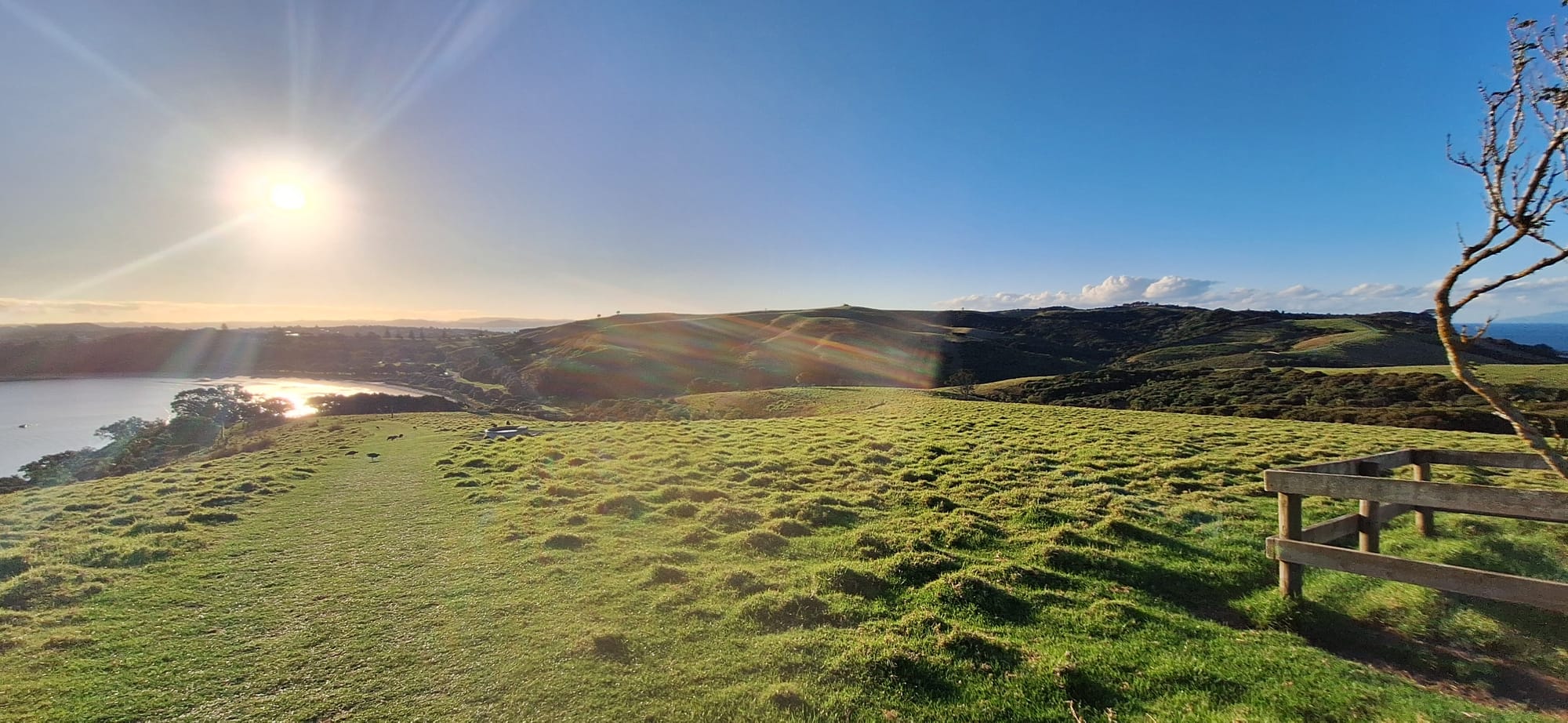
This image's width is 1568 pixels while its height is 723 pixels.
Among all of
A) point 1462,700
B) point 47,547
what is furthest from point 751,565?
point 47,547

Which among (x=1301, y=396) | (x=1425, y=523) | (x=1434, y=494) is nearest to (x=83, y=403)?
(x=1434, y=494)

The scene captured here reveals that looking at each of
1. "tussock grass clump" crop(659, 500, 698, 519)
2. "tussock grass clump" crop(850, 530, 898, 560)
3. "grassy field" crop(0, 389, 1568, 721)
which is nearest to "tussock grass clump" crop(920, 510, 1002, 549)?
"grassy field" crop(0, 389, 1568, 721)

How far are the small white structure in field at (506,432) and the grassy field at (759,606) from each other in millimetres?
12295

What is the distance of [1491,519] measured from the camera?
1086 centimetres

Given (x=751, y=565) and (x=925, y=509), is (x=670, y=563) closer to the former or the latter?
(x=751, y=565)

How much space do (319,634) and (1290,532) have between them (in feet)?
46.9

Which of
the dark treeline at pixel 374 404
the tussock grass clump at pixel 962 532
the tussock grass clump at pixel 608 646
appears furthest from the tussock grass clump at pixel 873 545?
the dark treeline at pixel 374 404

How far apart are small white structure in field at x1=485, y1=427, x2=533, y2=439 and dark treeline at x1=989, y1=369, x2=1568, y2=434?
39830 millimetres

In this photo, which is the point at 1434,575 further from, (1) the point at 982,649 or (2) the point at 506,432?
(2) the point at 506,432

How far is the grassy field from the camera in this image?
20.7 feet

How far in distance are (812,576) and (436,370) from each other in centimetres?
19356

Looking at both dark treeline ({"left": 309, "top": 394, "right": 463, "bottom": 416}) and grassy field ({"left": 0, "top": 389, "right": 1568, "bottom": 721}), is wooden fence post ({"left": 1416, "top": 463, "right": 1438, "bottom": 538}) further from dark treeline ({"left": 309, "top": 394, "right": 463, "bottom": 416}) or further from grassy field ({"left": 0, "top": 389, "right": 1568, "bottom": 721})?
dark treeline ({"left": 309, "top": 394, "right": 463, "bottom": 416})

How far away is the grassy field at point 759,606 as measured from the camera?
20.7ft

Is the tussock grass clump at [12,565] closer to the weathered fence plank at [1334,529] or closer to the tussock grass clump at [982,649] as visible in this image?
the tussock grass clump at [982,649]
